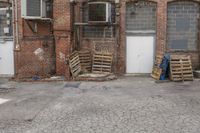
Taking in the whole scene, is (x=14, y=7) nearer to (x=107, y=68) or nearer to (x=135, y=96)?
(x=107, y=68)

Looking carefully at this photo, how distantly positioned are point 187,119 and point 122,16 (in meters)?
7.96

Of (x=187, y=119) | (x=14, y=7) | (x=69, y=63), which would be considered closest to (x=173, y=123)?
(x=187, y=119)

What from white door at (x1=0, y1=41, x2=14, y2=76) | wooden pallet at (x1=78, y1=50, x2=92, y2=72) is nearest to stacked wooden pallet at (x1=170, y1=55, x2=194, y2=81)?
wooden pallet at (x1=78, y1=50, x2=92, y2=72)

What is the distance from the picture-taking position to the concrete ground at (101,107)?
7797 mm

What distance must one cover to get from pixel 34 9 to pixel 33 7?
0.10m

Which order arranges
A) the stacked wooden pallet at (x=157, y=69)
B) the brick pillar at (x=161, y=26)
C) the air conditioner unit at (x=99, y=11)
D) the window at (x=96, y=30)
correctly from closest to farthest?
the stacked wooden pallet at (x=157, y=69), the air conditioner unit at (x=99, y=11), the brick pillar at (x=161, y=26), the window at (x=96, y=30)

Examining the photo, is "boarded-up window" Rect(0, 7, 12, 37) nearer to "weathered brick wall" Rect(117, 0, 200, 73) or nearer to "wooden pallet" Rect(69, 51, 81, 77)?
"wooden pallet" Rect(69, 51, 81, 77)

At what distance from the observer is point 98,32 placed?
611 inches

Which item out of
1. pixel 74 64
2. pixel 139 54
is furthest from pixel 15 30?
pixel 139 54

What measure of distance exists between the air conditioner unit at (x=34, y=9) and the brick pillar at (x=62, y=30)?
551mm

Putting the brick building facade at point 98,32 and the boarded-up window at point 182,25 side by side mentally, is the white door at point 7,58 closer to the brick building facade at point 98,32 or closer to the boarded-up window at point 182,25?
the brick building facade at point 98,32

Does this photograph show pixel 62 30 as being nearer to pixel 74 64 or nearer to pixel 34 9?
pixel 34 9

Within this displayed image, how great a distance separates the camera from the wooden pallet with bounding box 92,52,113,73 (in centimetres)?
1516


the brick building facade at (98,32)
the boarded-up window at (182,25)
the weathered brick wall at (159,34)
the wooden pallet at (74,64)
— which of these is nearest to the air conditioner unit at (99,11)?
the brick building facade at (98,32)
